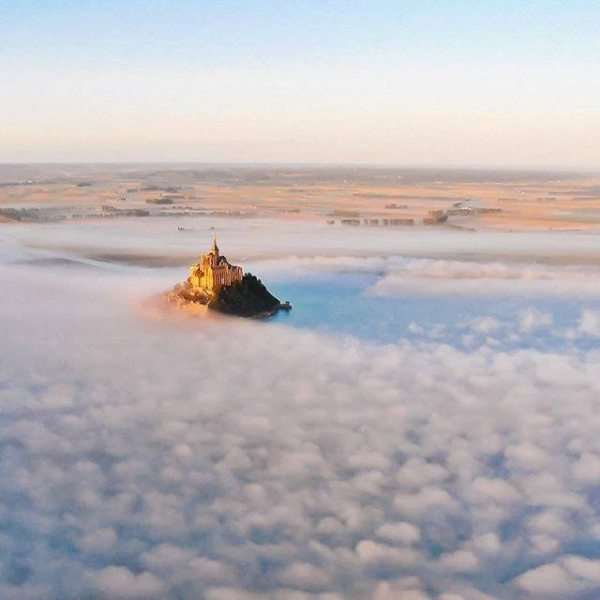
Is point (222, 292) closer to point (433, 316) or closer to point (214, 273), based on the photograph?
point (214, 273)

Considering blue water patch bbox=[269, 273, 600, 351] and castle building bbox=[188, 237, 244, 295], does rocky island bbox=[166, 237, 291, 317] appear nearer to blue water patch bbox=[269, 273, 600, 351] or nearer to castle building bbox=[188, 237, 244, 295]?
castle building bbox=[188, 237, 244, 295]

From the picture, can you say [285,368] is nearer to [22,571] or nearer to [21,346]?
[21,346]

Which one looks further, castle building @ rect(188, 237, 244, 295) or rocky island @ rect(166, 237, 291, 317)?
castle building @ rect(188, 237, 244, 295)

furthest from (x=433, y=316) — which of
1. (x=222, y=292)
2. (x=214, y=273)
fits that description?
(x=214, y=273)

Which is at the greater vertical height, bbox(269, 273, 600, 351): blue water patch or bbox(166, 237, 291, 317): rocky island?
bbox(166, 237, 291, 317): rocky island

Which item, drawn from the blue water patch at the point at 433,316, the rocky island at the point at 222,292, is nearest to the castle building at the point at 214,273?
the rocky island at the point at 222,292

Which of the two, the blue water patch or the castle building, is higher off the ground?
the castle building

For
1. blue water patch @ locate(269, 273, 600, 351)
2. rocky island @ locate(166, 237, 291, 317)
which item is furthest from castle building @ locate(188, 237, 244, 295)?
blue water patch @ locate(269, 273, 600, 351)

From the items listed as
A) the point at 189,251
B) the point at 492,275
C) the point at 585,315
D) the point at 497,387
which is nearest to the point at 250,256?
the point at 189,251
